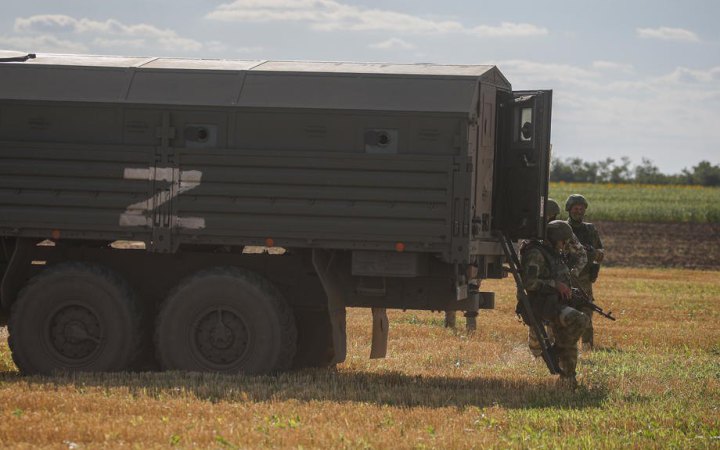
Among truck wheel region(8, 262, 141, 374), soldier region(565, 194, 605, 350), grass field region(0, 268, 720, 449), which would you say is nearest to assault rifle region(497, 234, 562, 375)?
grass field region(0, 268, 720, 449)

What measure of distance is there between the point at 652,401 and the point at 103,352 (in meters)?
4.95

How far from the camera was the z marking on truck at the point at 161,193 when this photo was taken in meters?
12.2

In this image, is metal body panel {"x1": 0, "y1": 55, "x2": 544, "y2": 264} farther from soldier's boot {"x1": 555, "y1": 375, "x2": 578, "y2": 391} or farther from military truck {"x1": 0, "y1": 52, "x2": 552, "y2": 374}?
soldier's boot {"x1": 555, "y1": 375, "x2": 578, "y2": 391}

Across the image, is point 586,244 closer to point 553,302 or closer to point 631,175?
point 553,302

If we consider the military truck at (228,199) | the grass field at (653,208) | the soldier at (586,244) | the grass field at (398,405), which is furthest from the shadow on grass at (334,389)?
the grass field at (653,208)

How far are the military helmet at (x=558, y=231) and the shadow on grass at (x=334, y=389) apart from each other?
4.71 feet

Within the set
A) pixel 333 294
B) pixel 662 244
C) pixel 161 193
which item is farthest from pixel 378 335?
pixel 662 244

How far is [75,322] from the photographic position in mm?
12531

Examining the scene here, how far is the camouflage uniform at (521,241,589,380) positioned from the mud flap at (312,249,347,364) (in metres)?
1.74

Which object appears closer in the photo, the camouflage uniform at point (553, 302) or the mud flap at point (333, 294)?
the mud flap at point (333, 294)

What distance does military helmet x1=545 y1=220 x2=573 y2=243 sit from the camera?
12953 millimetres

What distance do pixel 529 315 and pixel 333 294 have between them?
1.87 metres

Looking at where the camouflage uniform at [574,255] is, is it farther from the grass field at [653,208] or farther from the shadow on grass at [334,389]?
the grass field at [653,208]

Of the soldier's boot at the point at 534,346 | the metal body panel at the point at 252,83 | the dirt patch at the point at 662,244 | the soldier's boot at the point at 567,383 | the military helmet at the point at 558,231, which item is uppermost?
the metal body panel at the point at 252,83
